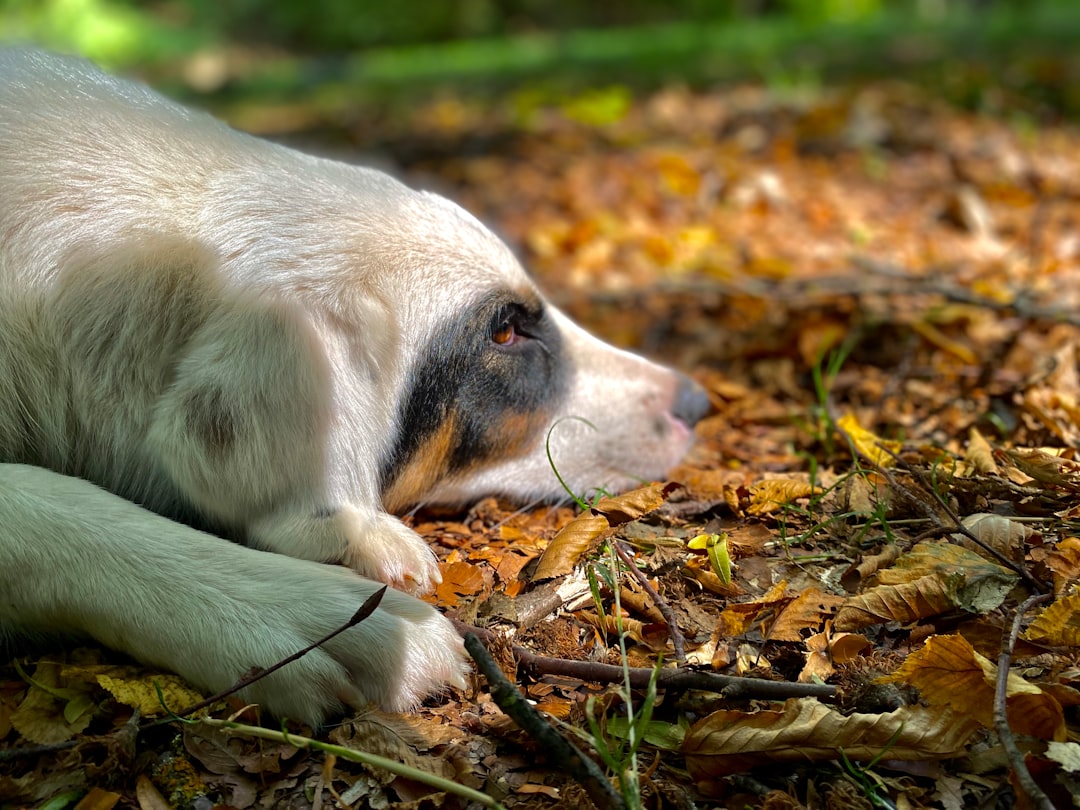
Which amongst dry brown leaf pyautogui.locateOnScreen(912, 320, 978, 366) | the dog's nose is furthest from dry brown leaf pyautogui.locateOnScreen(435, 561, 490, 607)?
dry brown leaf pyautogui.locateOnScreen(912, 320, 978, 366)

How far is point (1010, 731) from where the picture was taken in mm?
1811

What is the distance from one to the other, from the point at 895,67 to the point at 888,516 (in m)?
8.04

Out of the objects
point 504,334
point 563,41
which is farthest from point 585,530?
point 563,41

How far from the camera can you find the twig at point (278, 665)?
198 cm

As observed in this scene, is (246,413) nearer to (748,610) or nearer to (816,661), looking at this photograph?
(748,610)

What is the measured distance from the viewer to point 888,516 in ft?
8.90

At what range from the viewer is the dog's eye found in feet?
9.48

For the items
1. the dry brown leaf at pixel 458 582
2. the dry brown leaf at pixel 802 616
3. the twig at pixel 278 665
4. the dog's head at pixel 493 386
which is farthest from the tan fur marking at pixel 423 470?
the dry brown leaf at pixel 802 616

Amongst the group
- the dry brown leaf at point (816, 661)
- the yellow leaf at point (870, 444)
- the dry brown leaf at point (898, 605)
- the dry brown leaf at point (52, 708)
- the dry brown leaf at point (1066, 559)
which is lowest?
the dry brown leaf at point (52, 708)

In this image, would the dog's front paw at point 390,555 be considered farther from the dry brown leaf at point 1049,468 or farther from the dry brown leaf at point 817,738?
the dry brown leaf at point 1049,468

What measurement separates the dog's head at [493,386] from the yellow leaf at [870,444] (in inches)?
19.8

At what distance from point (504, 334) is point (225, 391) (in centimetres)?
94

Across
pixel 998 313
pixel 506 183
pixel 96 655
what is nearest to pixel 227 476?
pixel 96 655

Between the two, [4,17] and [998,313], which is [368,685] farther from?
[4,17]
